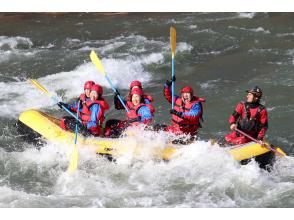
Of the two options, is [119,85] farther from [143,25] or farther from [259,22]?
[259,22]

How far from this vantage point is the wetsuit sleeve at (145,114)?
8031 millimetres

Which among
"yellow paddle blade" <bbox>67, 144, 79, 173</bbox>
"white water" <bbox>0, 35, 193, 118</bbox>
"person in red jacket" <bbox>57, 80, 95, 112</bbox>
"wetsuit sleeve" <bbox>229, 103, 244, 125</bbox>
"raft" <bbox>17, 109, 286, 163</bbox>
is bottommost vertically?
"yellow paddle blade" <bbox>67, 144, 79, 173</bbox>

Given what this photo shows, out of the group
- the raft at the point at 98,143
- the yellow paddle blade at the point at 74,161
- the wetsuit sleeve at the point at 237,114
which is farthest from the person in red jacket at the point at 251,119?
the yellow paddle blade at the point at 74,161

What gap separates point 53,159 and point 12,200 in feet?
3.34

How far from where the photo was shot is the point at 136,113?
809 cm

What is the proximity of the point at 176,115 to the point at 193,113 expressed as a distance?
0.19 meters

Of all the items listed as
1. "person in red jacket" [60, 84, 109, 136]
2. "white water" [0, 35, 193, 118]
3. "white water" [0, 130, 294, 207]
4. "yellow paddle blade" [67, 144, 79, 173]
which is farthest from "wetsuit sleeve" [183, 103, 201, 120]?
"white water" [0, 35, 193, 118]

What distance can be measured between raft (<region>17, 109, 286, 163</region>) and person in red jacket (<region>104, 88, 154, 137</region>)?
242 mm

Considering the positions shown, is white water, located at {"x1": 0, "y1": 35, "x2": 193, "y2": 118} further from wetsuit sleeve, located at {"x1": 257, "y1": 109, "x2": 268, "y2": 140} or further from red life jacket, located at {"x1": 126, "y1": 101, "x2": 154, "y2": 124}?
wetsuit sleeve, located at {"x1": 257, "y1": 109, "x2": 268, "y2": 140}

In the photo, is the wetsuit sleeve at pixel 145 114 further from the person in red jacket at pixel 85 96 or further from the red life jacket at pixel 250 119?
the red life jacket at pixel 250 119

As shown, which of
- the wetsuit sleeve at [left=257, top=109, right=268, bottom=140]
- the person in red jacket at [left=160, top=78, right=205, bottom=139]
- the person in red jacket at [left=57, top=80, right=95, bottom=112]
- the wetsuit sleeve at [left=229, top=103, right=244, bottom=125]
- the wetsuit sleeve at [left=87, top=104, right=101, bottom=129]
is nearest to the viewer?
the wetsuit sleeve at [left=257, top=109, right=268, bottom=140]

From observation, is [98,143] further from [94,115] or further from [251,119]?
[251,119]

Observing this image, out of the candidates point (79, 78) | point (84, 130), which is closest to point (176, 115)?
point (84, 130)

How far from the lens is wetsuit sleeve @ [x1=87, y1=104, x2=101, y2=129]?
8.15m
